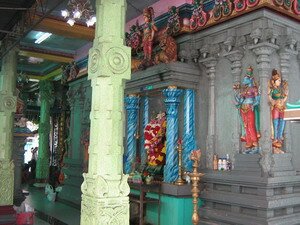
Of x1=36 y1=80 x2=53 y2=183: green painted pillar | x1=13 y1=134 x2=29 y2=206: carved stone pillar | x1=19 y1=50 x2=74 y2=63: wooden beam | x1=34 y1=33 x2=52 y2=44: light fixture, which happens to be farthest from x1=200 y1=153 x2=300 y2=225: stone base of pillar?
x1=36 y1=80 x2=53 y2=183: green painted pillar

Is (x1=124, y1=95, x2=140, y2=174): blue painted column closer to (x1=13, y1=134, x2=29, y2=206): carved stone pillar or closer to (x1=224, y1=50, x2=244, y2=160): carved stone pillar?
(x1=224, y1=50, x2=244, y2=160): carved stone pillar

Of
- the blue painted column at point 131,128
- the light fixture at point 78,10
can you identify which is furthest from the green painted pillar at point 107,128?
the blue painted column at point 131,128

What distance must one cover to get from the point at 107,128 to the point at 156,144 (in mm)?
4925

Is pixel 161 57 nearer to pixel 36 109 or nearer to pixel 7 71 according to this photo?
pixel 7 71

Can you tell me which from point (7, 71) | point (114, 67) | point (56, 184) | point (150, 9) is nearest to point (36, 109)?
point (56, 184)

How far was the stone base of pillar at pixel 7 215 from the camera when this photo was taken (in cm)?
849

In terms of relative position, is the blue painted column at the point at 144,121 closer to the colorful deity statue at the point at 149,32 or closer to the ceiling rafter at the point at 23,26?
the colorful deity statue at the point at 149,32

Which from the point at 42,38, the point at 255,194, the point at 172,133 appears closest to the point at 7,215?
the point at 172,133

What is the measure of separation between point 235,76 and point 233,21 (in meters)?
1.20

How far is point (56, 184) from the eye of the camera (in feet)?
52.4

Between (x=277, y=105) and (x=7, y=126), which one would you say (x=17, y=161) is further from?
(x=277, y=105)

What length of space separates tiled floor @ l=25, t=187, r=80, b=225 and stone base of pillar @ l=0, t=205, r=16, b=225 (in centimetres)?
74

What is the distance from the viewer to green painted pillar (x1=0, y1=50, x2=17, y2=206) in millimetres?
9195

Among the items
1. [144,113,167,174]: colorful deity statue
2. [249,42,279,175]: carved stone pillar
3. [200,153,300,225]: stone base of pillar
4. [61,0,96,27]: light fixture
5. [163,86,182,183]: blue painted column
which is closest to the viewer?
[200,153,300,225]: stone base of pillar
